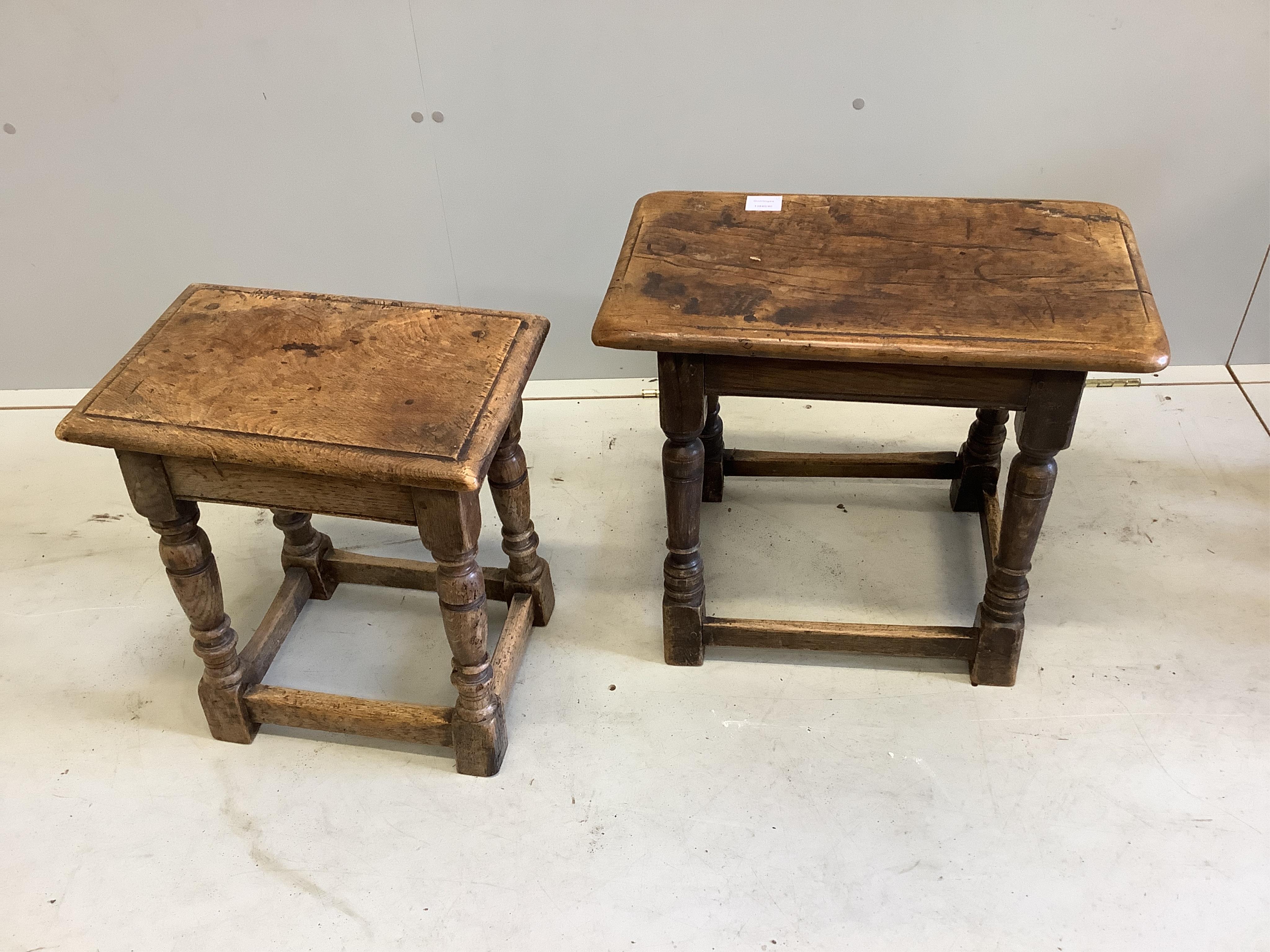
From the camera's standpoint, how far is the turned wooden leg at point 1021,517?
167 cm

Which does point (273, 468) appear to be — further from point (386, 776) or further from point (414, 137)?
point (414, 137)

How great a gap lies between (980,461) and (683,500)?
0.81m

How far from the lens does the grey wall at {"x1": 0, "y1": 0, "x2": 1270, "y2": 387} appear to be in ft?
7.79

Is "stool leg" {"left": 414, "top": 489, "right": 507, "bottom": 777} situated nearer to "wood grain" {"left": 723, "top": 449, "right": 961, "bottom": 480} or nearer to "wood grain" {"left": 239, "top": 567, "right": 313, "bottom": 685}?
"wood grain" {"left": 239, "top": 567, "right": 313, "bottom": 685}

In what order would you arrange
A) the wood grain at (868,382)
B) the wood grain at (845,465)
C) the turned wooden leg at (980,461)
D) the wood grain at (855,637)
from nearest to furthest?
the wood grain at (868,382)
the wood grain at (855,637)
the turned wooden leg at (980,461)
the wood grain at (845,465)

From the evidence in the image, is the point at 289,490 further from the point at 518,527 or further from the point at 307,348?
the point at 518,527

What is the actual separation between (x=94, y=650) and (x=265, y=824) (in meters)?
0.63

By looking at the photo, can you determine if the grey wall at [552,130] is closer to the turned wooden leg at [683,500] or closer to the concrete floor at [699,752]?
the concrete floor at [699,752]

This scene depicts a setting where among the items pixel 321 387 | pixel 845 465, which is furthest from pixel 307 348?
pixel 845 465

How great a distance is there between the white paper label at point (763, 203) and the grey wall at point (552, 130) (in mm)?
567

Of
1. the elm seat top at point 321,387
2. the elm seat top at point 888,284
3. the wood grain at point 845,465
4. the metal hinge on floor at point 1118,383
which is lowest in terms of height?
the metal hinge on floor at point 1118,383

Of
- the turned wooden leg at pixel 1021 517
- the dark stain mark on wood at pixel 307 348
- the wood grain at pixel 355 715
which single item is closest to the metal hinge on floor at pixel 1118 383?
the turned wooden leg at pixel 1021 517

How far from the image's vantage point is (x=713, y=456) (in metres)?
2.44

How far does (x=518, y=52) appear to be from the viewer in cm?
241
